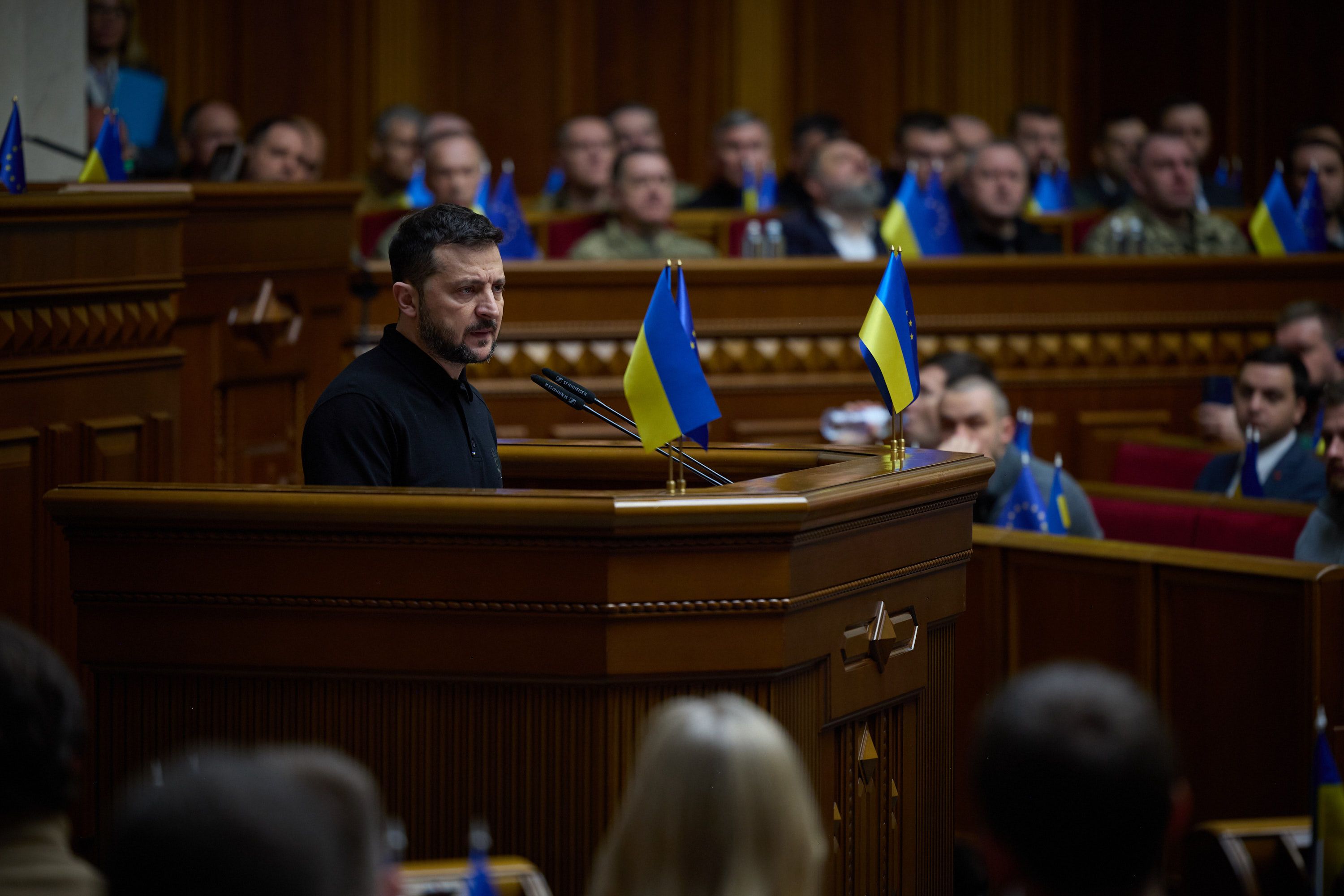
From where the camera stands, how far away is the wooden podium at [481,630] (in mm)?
2604

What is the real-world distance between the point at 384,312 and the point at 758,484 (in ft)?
12.0

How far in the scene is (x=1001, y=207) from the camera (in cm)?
765

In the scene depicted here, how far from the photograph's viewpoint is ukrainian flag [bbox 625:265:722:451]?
2826 millimetres

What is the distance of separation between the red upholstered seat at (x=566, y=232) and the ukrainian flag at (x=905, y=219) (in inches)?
54.2

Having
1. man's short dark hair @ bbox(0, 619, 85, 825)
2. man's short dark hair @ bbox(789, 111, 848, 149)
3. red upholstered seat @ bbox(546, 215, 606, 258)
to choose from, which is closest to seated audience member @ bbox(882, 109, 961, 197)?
man's short dark hair @ bbox(789, 111, 848, 149)

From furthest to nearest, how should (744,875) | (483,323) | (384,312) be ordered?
(384,312) → (483,323) → (744,875)

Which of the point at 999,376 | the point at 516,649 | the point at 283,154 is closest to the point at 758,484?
the point at 516,649

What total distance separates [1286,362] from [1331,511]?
1.33m

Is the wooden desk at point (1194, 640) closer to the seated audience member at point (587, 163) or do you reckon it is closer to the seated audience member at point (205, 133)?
the seated audience member at point (587, 163)

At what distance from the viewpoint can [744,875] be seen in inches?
61.1

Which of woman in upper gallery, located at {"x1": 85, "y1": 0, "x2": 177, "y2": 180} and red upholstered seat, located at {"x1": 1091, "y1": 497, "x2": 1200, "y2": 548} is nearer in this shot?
red upholstered seat, located at {"x1": 1091, "y1": 497, "x2": 1200, "y2": 548}

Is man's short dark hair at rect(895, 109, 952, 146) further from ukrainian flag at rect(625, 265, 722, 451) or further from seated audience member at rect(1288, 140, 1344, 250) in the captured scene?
ukrainian flag at rect(625, 265, 722, 451)

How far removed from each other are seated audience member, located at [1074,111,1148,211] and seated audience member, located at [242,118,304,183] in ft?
16.8

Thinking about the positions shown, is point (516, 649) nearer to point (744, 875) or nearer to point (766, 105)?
point (744, 875)
